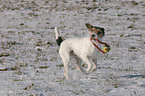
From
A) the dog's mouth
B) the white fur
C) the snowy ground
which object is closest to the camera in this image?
the snowy ground

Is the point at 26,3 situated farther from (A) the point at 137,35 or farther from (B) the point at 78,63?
(B) the point at 78,63

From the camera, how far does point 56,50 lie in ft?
37.6

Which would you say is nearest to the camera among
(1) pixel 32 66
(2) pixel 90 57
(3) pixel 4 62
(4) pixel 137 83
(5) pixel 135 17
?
(4) pixel 137 83

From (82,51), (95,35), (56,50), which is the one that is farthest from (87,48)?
(56,50)

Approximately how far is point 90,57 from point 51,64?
93.2 inches

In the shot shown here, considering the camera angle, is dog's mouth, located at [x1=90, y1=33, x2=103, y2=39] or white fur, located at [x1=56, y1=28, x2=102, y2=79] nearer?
dog's mouth, located at [x1=90, y1=33, x2=103, y2=39]

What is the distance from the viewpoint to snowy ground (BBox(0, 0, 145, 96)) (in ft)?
19.2

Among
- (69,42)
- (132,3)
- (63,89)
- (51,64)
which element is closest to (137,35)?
(51,64)

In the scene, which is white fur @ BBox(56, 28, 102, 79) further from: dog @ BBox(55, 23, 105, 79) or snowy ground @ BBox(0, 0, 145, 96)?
snowy ground @ BBox(0, 0, 145, 96)

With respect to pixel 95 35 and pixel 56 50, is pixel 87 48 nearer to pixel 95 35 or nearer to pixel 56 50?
pixel 95 35

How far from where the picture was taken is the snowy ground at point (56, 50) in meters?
5.85

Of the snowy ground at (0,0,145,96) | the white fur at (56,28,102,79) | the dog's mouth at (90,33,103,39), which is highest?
the dog's mouth at (90,33,103,39)

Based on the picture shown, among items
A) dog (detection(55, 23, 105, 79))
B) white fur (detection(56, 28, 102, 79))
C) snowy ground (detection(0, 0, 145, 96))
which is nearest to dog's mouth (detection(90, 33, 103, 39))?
dog (detection(55, 23, 105, 79))

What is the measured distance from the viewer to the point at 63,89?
5680 millimetres
